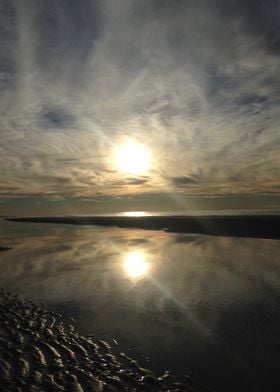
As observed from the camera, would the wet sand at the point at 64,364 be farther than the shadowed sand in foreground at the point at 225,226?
No

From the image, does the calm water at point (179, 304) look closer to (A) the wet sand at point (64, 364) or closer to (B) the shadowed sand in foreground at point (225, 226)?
(A) the wet sand at point (64, 364)

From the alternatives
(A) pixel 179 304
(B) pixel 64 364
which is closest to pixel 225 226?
(A) pixel 179 304

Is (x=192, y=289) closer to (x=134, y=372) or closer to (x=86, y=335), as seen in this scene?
(x=86, y=335)

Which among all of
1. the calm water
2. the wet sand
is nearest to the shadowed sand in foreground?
the calm water

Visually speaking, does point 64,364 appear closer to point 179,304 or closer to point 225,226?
point 179,304

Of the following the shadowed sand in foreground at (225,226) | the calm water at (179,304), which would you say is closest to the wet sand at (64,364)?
the calm water at (179,304)

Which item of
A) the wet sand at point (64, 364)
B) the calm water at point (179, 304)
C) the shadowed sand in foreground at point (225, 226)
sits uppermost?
Result: the shadowed sand in foreground at point (225, 226)

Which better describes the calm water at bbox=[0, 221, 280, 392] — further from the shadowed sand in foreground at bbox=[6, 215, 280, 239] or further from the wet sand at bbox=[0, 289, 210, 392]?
the shadowed sand in foreground at bbox=[6, 215, 280, 239]
